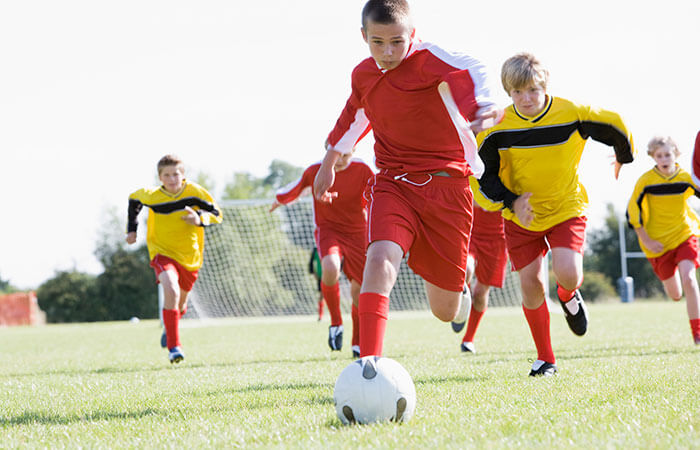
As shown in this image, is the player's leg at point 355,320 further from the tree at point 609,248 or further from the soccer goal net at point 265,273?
the tree at point 609,248

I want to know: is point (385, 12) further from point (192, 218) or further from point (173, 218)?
point (173, 218)

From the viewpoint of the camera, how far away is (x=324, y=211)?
7.94 meters

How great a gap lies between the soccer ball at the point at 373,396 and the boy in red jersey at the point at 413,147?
0.64 meters

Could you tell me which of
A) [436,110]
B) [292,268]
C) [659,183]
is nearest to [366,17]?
[436,110]

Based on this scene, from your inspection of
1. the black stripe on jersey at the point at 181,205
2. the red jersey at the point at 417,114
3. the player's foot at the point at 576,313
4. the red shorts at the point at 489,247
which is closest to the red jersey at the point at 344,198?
the black stripe on jersey at the point at 181,205

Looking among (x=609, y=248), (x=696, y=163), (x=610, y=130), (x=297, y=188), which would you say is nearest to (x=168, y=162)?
(x=297, y=188)

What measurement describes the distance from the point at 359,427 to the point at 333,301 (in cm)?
487

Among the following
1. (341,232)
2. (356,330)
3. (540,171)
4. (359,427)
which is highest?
(540,171)

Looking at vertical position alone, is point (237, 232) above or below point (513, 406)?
below

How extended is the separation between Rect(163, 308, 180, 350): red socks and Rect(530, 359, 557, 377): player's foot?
373 cm

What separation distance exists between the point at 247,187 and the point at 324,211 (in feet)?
175

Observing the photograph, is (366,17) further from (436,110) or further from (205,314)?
(205,314)

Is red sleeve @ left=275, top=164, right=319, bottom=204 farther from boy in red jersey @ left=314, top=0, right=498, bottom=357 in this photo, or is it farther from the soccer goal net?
the soccer goal net

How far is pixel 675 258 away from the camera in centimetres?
761
